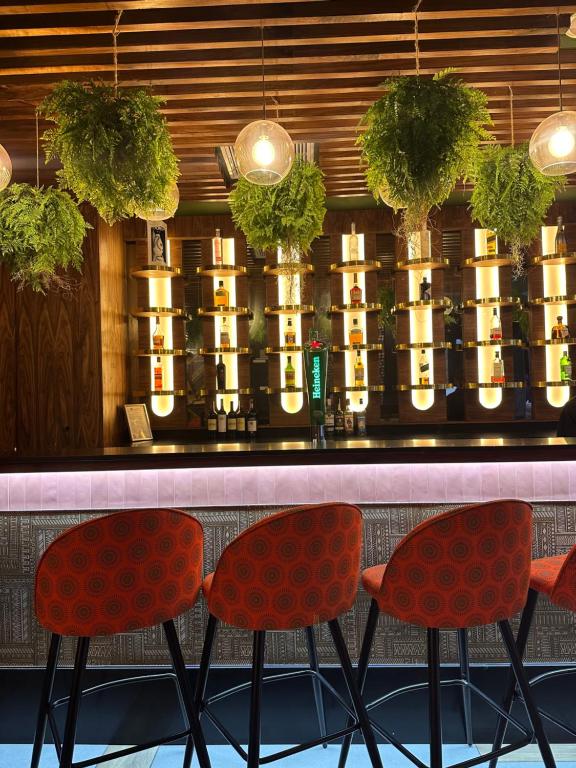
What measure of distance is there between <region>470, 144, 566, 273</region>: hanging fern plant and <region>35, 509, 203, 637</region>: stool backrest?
2609 millimetres

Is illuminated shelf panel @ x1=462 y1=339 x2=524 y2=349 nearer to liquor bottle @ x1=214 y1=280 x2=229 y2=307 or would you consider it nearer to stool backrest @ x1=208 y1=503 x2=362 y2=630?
liquor bottle @ x1=214 y1=280 x2=229 y2=307

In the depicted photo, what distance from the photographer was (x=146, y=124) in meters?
3.19

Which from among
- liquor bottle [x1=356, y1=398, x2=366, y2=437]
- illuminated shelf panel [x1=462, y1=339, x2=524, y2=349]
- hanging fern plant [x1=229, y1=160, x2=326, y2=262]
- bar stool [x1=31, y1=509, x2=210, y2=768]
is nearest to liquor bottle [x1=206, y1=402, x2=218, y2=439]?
liquor bottle [x1=356, y1=398, x2=366, y2=437]

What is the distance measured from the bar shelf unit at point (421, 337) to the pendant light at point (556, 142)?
2951 mm

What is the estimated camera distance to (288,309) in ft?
20.2

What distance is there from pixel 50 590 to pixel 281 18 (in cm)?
272

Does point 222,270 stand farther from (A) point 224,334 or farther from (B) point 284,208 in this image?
(B) point 284,208

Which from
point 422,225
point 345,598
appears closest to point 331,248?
point 422,225

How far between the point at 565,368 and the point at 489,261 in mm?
1139

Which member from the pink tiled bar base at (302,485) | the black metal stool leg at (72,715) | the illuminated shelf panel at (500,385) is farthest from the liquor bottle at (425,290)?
the black metal stool leg at (72,715)

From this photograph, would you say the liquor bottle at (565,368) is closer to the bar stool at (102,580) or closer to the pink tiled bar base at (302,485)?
the pink tiled bar base at (302,485)

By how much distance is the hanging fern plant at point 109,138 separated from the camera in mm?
3146

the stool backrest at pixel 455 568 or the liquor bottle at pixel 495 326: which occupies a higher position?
the liquor bottle at pixel 495 326

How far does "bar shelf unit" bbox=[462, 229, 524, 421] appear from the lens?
6.26 m
